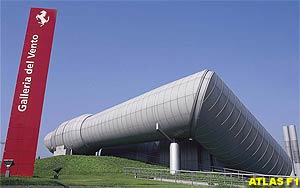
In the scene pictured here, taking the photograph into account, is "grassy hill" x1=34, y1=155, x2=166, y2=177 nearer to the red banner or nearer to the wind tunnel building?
the wind tunnel building

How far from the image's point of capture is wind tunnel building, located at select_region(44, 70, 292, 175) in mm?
35750

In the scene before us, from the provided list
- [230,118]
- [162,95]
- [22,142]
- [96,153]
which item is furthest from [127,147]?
[22,142]

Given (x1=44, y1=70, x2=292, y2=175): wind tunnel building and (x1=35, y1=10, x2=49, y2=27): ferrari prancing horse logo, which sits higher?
(x1=35, y1=10, x2=49, y2=27): ferrari prancing horse logo

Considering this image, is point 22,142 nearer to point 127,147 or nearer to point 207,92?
point 207,92

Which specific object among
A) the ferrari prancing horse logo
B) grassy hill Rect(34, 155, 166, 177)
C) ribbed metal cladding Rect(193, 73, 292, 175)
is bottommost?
grassy hill Rect(34, 155, 166, 177)

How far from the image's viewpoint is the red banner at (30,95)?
23.1 meters

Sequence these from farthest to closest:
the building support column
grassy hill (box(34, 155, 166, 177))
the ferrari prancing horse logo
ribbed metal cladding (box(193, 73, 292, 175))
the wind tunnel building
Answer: grassy hill (box(34, 155, 166, 177)), the building support column, ribbed metal cladding (box(193, 73, 292, 175)), the wind tunnel building, the ferrari prancing horse logo

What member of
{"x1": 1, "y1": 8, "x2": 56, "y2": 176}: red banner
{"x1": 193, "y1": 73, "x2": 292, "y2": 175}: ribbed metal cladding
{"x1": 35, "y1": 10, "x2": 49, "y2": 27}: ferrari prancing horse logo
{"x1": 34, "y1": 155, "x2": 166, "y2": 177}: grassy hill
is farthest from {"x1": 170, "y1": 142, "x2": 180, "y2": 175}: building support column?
{"x1": 35, "y1": 10, "x2": 49, "y2": 27}: ferrari prancing horse logo

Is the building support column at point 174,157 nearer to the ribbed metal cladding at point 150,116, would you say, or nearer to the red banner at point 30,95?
the ribbed metal cladding at point 150,116

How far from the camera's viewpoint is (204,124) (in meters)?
36.2

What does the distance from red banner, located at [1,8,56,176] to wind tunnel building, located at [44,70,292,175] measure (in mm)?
16943

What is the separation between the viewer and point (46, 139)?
84.2 m

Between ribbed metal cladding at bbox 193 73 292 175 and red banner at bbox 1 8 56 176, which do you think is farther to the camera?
ribbed metal cladding at bbox 193 73 292 175

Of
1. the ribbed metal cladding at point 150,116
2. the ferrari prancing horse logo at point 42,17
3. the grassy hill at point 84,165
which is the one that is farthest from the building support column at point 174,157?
the ferrari prancing horse logo at point 42,17
